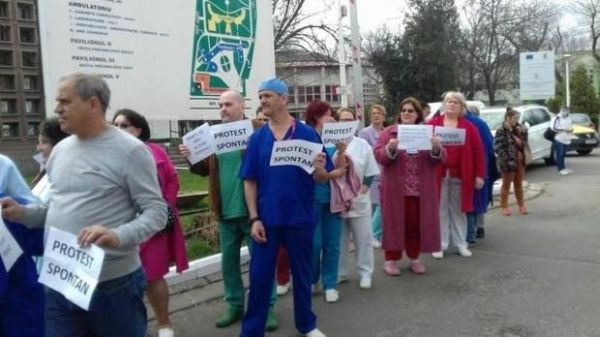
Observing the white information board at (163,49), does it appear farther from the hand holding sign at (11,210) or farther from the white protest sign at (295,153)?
the hand holding sign at (11,210)

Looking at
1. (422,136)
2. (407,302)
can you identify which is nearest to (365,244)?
(407,302)

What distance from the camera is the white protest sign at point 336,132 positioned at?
5.36 m

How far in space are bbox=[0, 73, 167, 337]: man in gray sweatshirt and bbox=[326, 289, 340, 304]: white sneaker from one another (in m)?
2.91

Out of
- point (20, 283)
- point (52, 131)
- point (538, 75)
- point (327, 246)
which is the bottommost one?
point (327, 246)

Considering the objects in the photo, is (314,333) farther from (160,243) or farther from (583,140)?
(583,140)

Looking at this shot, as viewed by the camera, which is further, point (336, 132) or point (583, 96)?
point (583, 96)

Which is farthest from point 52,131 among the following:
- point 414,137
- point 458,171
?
point 458,171

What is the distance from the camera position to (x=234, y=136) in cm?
484

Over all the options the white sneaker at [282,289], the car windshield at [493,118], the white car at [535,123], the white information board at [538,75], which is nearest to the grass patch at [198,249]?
the white sneaker at [282,289]

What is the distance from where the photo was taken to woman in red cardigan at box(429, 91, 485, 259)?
22.6 ft

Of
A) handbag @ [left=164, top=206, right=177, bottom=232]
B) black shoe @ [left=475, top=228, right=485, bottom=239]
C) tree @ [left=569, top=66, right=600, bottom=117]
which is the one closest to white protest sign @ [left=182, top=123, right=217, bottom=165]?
handbag @ [left=164, top=206, right=177, bottom=232]

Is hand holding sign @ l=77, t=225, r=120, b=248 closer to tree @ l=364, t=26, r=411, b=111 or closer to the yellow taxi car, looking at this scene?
the yellow taxi car

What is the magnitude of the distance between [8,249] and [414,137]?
13.1ft

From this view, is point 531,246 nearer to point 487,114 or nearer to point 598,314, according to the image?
point 598,314
